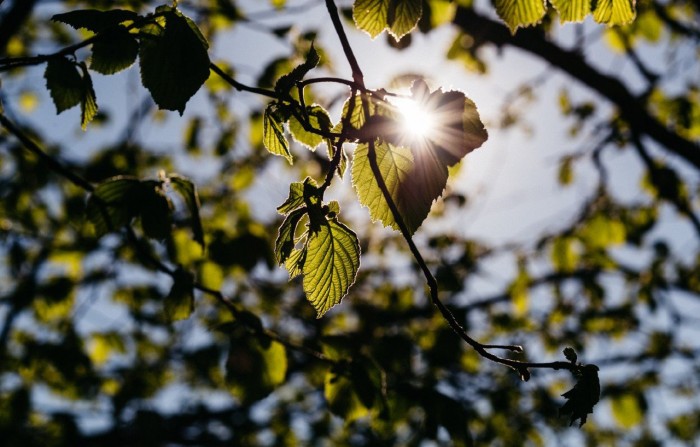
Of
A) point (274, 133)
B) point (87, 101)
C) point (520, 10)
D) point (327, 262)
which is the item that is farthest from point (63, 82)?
point (520, 10)

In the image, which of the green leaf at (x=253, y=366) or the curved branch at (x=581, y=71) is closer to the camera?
the green leaf at (x=253, y=366)

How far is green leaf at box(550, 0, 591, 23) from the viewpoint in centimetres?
116

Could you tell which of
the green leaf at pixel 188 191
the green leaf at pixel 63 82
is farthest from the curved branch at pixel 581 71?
the green leaf at pixel 63 82

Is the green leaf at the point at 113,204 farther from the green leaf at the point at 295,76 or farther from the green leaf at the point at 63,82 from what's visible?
the green leaf at the point at 295,76

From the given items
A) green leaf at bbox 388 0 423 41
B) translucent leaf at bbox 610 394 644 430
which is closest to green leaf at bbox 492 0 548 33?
green leaf at bbox 388 0 423 41

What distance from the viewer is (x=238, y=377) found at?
1696 millimetres

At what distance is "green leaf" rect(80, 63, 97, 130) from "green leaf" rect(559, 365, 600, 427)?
1.30 meters

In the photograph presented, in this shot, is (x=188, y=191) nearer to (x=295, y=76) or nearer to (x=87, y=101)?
(x=87, y=101)

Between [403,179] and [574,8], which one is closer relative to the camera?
[403,179]

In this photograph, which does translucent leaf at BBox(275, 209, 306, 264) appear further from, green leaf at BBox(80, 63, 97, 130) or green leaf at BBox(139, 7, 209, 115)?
green leaf at BBox(80, 63, 97, 130)

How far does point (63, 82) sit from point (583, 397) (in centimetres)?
142

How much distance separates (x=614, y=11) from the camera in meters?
1.16

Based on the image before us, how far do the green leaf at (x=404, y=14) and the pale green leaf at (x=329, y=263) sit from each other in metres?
0.49

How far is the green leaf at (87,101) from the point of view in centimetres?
122
